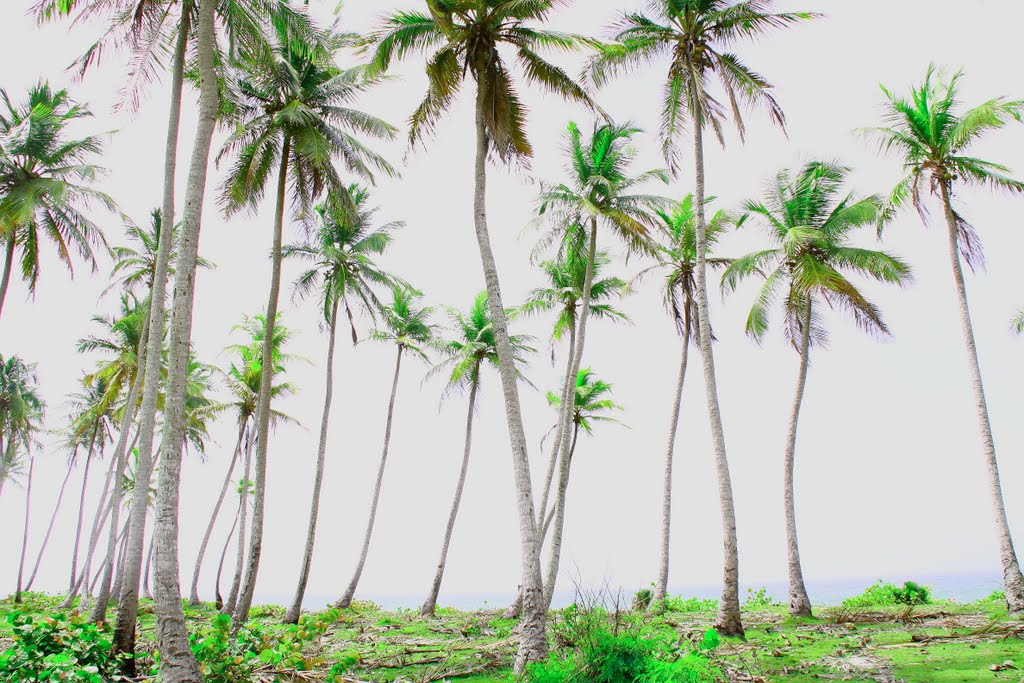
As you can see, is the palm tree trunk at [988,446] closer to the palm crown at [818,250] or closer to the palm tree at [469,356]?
the palm crown at [818,250]

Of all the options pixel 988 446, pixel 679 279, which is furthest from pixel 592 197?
pixel 988 446

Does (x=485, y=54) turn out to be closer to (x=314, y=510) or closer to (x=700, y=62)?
(x=700, y=62)

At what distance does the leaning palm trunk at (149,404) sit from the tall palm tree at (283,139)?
355cm

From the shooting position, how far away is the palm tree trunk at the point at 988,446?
42.5ft

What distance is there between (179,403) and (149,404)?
2.84 meters

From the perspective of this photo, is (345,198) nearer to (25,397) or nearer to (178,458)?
(178,458)

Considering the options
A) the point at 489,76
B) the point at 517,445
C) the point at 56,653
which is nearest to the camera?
the point at 56,653

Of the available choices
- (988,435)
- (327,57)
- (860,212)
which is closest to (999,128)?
(860,212)

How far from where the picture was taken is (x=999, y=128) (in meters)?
14.2

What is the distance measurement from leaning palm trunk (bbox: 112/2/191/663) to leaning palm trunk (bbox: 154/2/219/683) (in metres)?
0.98

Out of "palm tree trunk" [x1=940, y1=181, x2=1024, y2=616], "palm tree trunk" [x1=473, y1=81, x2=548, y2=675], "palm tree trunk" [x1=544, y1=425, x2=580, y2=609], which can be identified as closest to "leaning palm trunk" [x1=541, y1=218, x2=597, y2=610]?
"palm tree trunk" [x1=544, y1=425, x2=580, y2=609]

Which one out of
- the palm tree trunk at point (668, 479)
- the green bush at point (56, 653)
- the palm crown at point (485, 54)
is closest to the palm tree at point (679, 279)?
the palm tree trunk at point (668, 479)

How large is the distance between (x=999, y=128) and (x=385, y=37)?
13.2 m

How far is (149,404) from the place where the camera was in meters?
10.6
